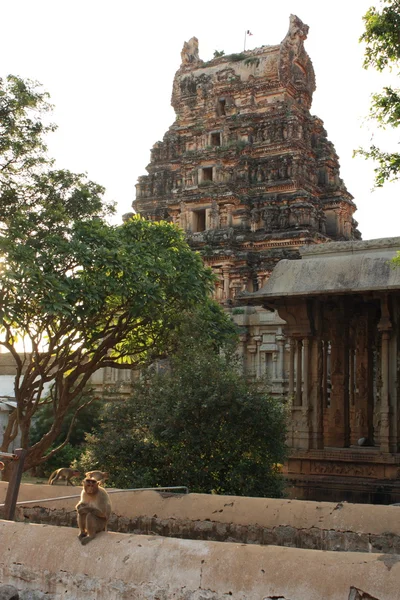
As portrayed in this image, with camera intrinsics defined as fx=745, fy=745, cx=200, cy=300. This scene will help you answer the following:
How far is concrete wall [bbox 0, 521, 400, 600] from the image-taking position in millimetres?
5117

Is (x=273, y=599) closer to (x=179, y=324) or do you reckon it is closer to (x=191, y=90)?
(x=179, y=324)

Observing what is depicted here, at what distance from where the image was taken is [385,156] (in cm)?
1111

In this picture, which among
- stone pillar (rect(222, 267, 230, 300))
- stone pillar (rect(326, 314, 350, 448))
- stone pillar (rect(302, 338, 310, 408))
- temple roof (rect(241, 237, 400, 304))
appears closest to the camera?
temple roof (rect(241, 237, 400, 304))

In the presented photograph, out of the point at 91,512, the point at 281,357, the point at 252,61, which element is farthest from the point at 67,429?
the point at 252,61

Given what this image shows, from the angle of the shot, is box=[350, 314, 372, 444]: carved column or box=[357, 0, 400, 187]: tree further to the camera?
box=[350, 314, 372, 444]: carved column

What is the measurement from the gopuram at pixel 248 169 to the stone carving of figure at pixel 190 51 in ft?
0.88

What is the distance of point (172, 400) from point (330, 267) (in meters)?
4.84

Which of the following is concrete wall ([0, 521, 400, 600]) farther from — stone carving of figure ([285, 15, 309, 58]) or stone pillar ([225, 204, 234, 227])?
stone carving of figure ([285, 15, 309, 58])

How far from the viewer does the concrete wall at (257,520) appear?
838cm

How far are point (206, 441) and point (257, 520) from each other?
3.12 meters

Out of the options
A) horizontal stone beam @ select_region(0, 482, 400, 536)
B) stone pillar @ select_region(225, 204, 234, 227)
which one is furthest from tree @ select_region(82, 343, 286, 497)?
stone pillar @ select_region(225, 204, 234, 227)

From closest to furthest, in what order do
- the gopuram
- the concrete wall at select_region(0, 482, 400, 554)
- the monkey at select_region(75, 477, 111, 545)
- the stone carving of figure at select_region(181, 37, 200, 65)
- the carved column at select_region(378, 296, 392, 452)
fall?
the monkey at select_region(75, 477, 111, 545), the concrete wall at select_region(0, 482, 400, 554), the carved column at select_region(378, 296, 392, 452), the gopuram, the stone carving of figure at select_region(181, 37, 200, 65)

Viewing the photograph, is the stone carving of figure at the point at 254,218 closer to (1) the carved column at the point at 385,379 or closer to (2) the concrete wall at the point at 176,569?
(1) the carved column at the point at 385,379

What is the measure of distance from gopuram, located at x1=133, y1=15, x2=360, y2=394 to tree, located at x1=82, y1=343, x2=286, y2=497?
2468 centimetres
